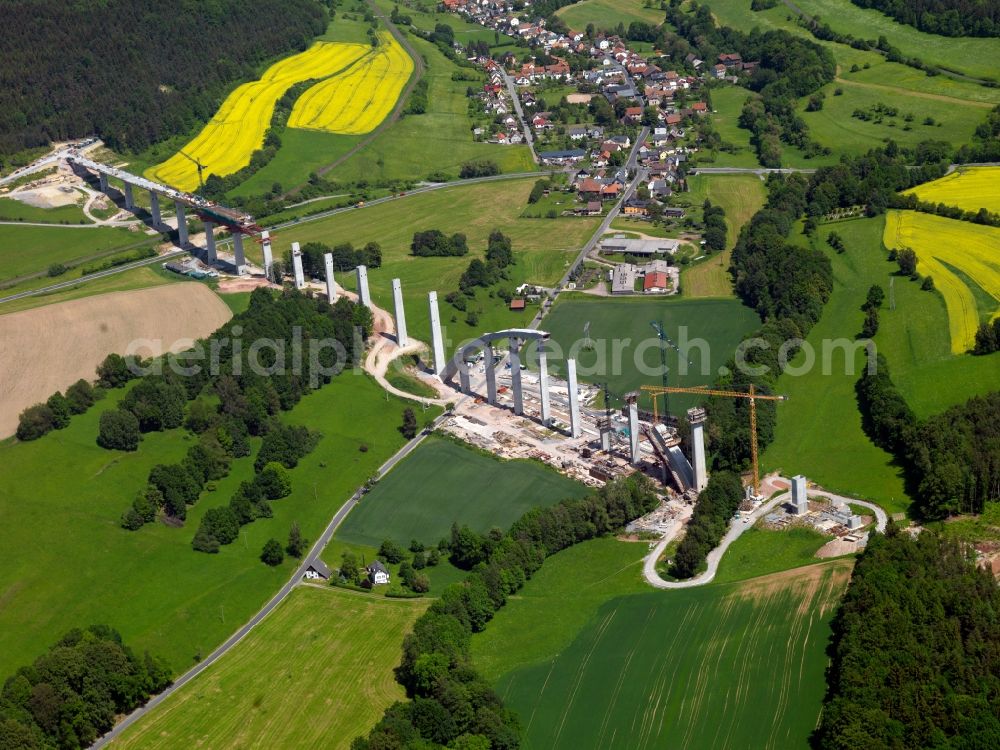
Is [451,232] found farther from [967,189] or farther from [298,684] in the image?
[298,684]

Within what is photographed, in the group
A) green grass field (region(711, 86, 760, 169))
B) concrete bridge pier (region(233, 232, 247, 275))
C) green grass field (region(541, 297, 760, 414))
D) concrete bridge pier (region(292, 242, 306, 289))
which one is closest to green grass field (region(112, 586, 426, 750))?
green grass field (region(541, 297, 760, 414))

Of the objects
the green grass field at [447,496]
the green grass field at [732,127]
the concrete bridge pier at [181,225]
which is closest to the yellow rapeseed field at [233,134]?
the concrete bridge pier at [181,225]

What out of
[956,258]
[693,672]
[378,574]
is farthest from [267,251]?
[693,672]

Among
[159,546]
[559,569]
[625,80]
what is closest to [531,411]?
[559,569]

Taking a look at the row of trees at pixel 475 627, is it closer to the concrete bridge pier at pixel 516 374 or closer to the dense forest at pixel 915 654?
the concrete bridge pier at pixel 516 374

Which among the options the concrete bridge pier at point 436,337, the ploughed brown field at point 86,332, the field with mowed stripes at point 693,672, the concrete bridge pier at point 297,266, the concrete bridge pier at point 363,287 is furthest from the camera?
the concrete bridge pier at point 297,266
